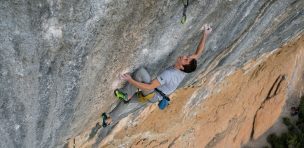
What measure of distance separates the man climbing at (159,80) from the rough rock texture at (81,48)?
0.13 meters

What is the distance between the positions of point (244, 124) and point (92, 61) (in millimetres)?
9619

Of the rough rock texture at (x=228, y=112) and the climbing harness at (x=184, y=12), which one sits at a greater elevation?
the climbing harness at (x=184, y=12)

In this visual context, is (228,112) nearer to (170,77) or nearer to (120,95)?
(120,95)

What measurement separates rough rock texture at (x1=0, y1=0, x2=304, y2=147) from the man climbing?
13cm

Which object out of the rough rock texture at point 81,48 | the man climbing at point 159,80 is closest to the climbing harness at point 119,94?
the man climbing at point 159,80

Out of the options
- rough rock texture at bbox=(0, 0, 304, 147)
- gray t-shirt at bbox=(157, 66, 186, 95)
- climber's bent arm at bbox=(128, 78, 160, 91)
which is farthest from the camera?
gray t-shirt at bbox=(157, 66, 186, 95)

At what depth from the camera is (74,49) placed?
186 inches

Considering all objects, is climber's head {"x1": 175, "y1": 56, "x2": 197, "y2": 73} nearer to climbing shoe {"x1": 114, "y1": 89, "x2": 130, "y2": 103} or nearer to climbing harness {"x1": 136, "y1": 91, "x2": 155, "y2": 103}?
climbing harness {"x1": 136, "y1": 91, "x2": 155, "y2": 103}

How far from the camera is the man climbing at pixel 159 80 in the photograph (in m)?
5.92

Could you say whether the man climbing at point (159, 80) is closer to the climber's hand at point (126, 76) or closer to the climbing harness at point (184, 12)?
the climber's hand at point (126, 76)

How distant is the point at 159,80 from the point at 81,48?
1.57 m

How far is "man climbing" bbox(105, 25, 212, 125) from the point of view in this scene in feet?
19.4

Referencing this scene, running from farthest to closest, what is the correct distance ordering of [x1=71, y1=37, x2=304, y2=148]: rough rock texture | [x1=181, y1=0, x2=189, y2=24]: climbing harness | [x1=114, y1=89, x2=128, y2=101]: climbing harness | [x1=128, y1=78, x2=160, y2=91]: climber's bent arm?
1. [x1=71, y1=37, x2=304, y2=148]: rough rock texture
2. [x1=114, y1=89, x2=128, y2=101]: climbing harness
3. [x1=128, y1=78, x2=160, y2=91]: climber's bent arm
4. [x1=181, y1=0, x2=189, y2=24]: climbing harness

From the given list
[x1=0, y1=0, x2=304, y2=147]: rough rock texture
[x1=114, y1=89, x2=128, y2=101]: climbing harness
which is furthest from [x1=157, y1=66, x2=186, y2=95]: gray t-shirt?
[x1=114, y1=89, x2=128, y2=101]: climbing harness
